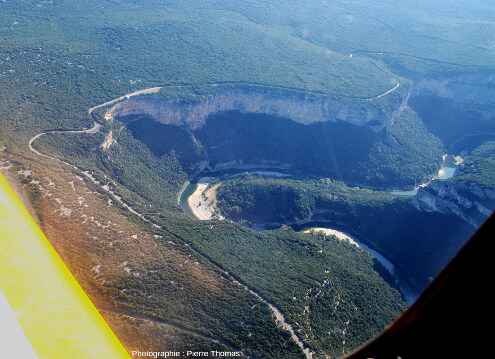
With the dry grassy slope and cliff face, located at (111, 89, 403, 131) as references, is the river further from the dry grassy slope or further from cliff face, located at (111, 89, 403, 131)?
the dry grassy slope

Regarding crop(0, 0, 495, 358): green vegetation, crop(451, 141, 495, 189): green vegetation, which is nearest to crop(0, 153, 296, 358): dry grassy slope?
crop(0, 0, 495, 358): green vegetation

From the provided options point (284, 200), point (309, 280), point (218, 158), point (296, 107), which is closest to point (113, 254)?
point (309, 280)

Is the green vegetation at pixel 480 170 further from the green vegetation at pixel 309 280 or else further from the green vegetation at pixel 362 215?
the green vegetation at pixel 309 280

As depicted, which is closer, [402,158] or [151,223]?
[151,223]

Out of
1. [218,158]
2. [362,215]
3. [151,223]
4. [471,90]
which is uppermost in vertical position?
[471,90]

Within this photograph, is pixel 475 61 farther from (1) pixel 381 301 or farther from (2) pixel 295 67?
(1) pixel 381 301

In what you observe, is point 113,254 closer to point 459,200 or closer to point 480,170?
point 459,200

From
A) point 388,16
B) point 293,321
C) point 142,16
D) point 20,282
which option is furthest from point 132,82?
point 388,16

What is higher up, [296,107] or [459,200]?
[296,107]
